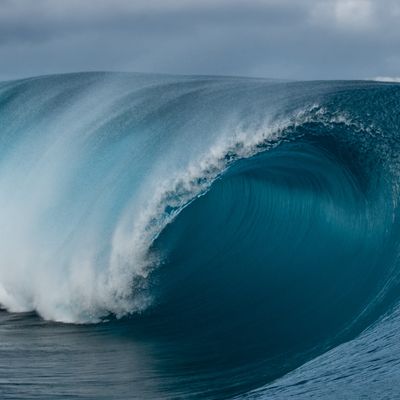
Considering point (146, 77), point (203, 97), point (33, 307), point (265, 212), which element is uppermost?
point (146, 77)

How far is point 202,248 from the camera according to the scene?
13453 millimetres

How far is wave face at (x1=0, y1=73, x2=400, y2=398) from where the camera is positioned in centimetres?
1016

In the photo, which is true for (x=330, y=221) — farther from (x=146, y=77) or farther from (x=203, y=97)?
(x=146, y=77)

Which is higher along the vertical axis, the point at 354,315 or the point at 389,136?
the point at 389,136

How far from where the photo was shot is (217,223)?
14086 mm

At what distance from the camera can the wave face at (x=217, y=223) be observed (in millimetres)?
10156

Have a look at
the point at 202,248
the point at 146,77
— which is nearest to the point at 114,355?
the point at 202,248

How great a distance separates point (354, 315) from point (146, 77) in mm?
10784

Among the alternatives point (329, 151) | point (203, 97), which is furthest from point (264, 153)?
point (203, 97)

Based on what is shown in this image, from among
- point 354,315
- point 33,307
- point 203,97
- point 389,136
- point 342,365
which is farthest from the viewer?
point 203,97

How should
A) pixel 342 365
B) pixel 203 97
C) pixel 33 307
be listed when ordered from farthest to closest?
pixel 203 97
pixel 33 307
pixel 342 365

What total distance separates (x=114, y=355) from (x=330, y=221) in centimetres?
542

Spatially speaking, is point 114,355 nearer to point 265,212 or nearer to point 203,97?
point 265,212

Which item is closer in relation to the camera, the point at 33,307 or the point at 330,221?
the point at 33,307
